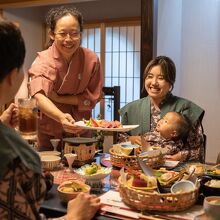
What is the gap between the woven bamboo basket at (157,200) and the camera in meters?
1.14

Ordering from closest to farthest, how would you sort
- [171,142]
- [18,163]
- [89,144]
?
[18,163] < [89,144] < [171,142]

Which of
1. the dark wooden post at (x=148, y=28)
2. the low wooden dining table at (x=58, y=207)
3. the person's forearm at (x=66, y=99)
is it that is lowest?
the low wooden dining table at (x=58, y=207)

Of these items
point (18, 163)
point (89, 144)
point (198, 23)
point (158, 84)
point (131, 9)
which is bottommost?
point (89, 144)

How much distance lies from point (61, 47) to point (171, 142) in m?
0.93

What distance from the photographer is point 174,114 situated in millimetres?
2184

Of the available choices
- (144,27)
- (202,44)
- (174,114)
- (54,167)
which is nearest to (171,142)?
(174,114)

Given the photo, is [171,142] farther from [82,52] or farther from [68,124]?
[82,52]

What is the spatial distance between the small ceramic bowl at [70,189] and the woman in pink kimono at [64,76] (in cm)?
85

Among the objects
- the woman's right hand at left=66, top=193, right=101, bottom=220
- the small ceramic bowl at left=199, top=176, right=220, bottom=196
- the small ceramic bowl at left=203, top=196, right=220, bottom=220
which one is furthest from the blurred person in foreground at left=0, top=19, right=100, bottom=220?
the small ceramic bowl at left=199, top=176, right=220, bottom=196

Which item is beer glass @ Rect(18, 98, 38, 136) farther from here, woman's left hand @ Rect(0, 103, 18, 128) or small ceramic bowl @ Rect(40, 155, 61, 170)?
small ceramic bowl @ Rect(40, 155, 61, 170)

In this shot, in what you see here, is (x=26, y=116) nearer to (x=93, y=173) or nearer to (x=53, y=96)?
(x=93, y=173)

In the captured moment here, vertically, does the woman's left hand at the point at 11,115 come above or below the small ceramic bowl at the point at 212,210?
above

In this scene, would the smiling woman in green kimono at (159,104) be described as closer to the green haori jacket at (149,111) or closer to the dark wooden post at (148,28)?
the green haori jacket at (149,111)

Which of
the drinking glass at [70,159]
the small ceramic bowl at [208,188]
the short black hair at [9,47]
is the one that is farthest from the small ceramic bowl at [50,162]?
the short black hair at [9,47]
